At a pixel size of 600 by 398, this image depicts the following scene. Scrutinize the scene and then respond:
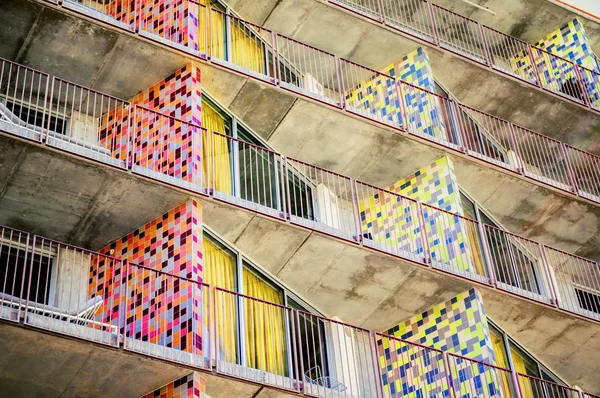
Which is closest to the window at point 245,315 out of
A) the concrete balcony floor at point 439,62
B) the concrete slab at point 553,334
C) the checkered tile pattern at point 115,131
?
the checkered tile pattern at point 115,131

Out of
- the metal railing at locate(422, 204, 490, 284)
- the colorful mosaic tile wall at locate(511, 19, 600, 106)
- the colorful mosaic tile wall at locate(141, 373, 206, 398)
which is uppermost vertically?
the colorful mosaic tile wall at locate(511, 19, 600, 106)

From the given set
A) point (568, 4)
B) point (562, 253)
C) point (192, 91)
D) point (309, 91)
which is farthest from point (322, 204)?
point (568, 4)

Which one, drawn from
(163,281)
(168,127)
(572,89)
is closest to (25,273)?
(163,281)

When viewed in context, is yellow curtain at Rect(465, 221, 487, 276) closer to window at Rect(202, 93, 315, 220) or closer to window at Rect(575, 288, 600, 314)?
window at Rect(202, 93, 315, 220)

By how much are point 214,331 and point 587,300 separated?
31.8 feet

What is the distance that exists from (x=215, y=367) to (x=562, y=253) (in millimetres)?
9601

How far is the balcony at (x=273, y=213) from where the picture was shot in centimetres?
1759

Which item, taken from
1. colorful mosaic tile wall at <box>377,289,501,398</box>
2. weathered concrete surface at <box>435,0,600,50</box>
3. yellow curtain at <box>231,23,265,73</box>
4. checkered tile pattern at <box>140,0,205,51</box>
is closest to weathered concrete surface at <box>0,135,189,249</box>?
checkered tile pattern at <box>140,0,205,51</box>

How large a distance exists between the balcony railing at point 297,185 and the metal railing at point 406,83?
143 mm

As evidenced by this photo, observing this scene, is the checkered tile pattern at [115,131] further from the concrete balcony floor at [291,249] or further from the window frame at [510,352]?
the window frame at [510,352]

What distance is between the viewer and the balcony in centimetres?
1759

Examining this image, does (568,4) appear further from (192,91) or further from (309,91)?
(192,91)

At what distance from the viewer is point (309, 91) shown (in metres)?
21.2

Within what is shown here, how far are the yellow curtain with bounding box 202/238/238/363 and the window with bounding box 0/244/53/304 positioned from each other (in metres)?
2.37
